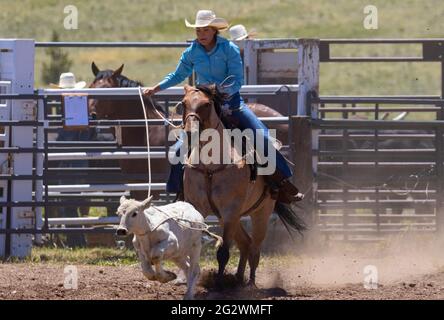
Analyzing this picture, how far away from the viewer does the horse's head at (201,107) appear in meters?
7.66

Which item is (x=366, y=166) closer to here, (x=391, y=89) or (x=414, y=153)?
(x=414, y=153)

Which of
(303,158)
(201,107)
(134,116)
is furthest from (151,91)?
(134,116)

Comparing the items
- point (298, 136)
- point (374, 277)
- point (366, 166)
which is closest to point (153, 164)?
point (298, 136)

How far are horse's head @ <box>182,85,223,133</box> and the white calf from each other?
593 millimetres

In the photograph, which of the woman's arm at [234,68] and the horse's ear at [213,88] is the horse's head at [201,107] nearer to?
the horse's ear at [213,88]

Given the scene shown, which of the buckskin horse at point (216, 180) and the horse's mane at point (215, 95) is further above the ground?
the horse's mane at point (215, 95)

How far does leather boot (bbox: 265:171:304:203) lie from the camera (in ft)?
28.9

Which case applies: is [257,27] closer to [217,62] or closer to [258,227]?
[258,227]

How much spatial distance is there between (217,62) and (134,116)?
11.4 feet

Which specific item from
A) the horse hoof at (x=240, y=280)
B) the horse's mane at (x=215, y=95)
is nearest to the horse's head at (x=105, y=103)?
the horse hoof at (x=240, y=280)

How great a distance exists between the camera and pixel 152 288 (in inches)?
324

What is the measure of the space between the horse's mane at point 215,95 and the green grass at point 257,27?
90.2 ft

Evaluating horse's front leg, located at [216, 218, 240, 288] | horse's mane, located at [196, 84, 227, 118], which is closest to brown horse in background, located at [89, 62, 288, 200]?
horse's front leg, located at [216, 218, 240, 288]

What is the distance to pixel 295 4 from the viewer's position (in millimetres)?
55094
